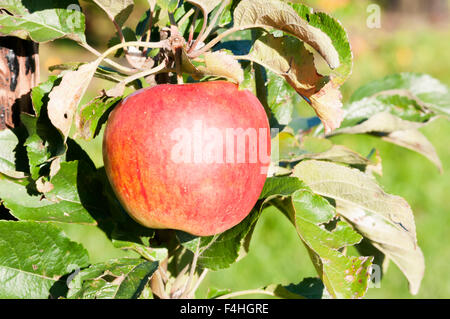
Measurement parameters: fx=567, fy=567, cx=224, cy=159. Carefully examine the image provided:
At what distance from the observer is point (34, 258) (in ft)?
2.49

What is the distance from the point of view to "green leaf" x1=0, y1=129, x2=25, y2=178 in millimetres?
760

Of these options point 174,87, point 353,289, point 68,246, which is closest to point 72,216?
point 68,246

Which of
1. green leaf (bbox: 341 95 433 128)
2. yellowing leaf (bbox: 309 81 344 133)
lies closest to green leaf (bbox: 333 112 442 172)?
green leaf (bbox: 341 95 433 128)

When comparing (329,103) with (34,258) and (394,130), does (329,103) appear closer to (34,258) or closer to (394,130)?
(394,130)

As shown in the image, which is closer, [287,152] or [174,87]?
[174,87]

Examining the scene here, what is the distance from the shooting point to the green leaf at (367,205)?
77 cm

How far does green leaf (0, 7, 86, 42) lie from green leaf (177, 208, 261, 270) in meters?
0.31

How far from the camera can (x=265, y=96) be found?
84 centimetres

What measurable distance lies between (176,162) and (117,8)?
0.22 m

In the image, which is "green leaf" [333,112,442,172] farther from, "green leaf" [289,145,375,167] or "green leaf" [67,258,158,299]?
"green leaf" [67,258,158,299]

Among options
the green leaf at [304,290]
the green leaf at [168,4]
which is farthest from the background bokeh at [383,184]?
the green leaf at [304,290]

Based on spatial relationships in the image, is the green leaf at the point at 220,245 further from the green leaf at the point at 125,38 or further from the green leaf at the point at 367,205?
the green leaf at the point at 125,38
